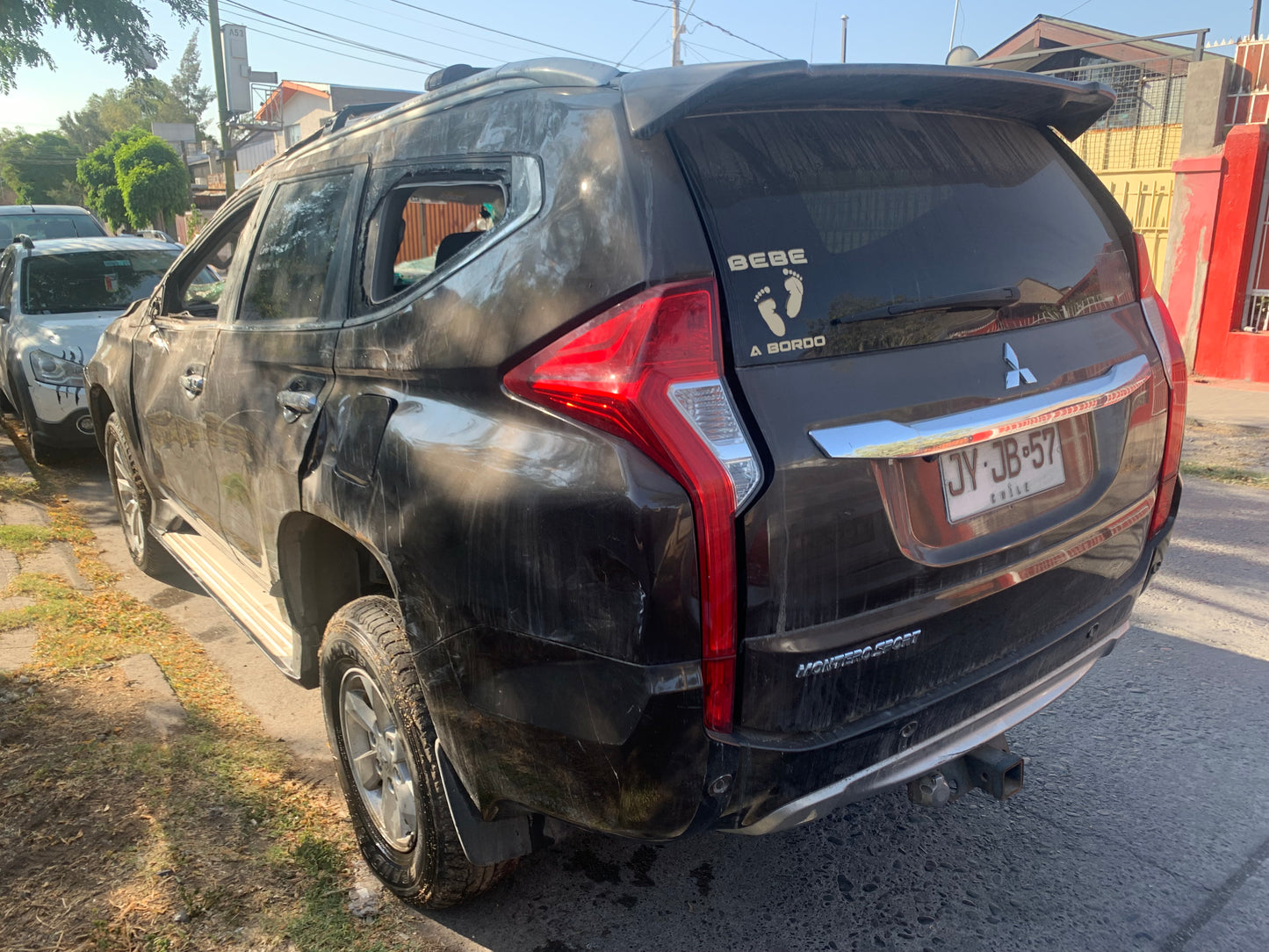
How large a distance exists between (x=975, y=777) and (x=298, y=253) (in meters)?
2.35

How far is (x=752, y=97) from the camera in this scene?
6.00ft

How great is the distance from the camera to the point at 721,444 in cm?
165

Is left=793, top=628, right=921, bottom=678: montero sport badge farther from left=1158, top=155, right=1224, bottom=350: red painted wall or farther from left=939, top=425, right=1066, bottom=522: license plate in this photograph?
left=1158, top=155, right=1224, bottom=350: red painted wall

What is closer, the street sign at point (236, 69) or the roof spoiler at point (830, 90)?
the roof spoiler at point (830, 90)

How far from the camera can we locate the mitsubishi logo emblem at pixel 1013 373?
198 cm

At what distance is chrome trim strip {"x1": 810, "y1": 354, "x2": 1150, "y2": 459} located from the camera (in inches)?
68.1

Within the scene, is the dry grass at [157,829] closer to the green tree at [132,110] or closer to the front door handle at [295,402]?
the front door handle at [295,402]

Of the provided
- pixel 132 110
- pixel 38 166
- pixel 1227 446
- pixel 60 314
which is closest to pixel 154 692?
pixel 60 314

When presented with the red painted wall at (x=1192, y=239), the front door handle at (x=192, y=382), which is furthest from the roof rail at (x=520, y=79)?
the red painted wall at (x=1192, y=239)

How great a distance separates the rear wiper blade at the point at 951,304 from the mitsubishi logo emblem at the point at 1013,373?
0.11m

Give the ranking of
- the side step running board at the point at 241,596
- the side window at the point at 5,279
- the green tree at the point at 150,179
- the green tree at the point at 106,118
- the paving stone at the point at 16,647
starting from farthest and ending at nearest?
the green tree at the point at 106,118 < the green tree at the point at 150,179 < the side window at the point at 5,279 < the paving stone at the point at 16,647 < the side step running board at the point at 241,596

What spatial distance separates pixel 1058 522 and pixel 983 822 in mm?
1158

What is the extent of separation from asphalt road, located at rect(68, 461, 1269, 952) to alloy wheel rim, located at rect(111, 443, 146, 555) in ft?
5.86

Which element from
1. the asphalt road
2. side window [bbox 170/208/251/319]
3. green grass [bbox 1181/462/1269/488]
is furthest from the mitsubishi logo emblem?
green grass [bbox 1181/462/1269/488]
